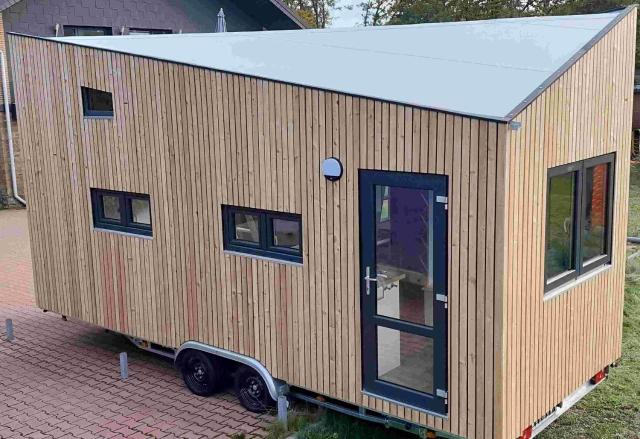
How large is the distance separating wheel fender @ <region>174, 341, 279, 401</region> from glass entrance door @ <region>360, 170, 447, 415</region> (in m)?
1.05

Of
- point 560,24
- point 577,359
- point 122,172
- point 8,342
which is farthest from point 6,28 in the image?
point 577,359

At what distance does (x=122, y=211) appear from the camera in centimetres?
780

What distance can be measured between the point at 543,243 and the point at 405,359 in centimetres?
136

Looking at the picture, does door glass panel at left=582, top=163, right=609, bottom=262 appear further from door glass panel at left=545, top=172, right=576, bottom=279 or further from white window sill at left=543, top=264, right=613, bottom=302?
door glass panel at left=545, top=172, right=576, bottom=279

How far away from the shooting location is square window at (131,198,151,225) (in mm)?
7562

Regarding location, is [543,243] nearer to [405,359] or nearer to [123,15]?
[405,359]

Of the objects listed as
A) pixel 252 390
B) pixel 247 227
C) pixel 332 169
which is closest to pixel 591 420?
pixel 252 390

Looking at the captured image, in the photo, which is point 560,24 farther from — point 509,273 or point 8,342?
point 8,342

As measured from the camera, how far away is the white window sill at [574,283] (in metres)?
5.62

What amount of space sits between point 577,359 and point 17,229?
14.6 metres

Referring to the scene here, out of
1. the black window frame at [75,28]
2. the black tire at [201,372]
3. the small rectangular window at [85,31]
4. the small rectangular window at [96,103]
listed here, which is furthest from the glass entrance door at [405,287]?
the black window frame at [75,28]

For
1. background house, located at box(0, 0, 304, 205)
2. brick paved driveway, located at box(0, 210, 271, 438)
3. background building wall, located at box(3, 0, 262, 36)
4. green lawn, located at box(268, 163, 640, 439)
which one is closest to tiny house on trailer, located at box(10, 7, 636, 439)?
green lawn, located at box(268, 163, 640, 439)

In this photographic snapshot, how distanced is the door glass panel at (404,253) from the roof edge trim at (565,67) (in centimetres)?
84

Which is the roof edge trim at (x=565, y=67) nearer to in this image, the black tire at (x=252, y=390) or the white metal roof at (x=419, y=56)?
the white metal roof at (x=419, y=56)
